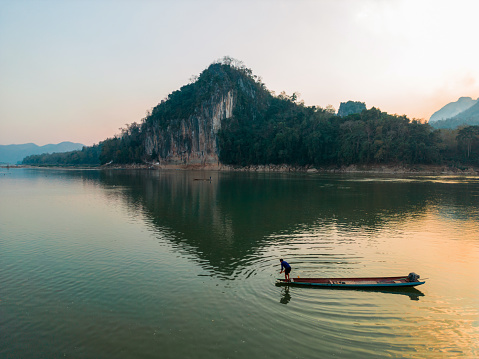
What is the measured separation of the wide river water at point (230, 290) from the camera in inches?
386

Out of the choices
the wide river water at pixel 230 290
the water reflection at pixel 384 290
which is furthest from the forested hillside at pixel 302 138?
the water reflection at pixel 384 290

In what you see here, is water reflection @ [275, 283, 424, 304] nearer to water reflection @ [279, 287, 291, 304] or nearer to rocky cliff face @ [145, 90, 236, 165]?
water reflection @ [279, 287, 291, 304]

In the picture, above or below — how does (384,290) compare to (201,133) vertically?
below

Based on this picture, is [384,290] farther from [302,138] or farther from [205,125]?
[205,125]

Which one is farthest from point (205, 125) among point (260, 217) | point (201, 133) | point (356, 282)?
point (356, 282)

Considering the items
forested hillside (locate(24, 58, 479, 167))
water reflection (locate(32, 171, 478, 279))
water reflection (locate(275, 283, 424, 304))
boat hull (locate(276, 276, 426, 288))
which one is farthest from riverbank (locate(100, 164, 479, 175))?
boat hull (locate(276, 276, 426, 288))

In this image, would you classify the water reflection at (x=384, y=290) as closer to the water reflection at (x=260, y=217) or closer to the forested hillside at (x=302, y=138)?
the water reflection at (x=260, y=217)

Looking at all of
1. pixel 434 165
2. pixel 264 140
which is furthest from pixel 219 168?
pixel 434 165

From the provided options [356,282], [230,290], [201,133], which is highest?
[201,133]

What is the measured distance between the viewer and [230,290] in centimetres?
1386

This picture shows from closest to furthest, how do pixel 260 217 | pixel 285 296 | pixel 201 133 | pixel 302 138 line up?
1. pixel 285 296
2. pixel 260 217
3. pixel 302 138
4. pixel 201 133

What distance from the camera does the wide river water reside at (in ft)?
32.2

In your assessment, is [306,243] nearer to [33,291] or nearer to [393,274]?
[393,274]

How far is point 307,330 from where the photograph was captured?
1052 centimetres
